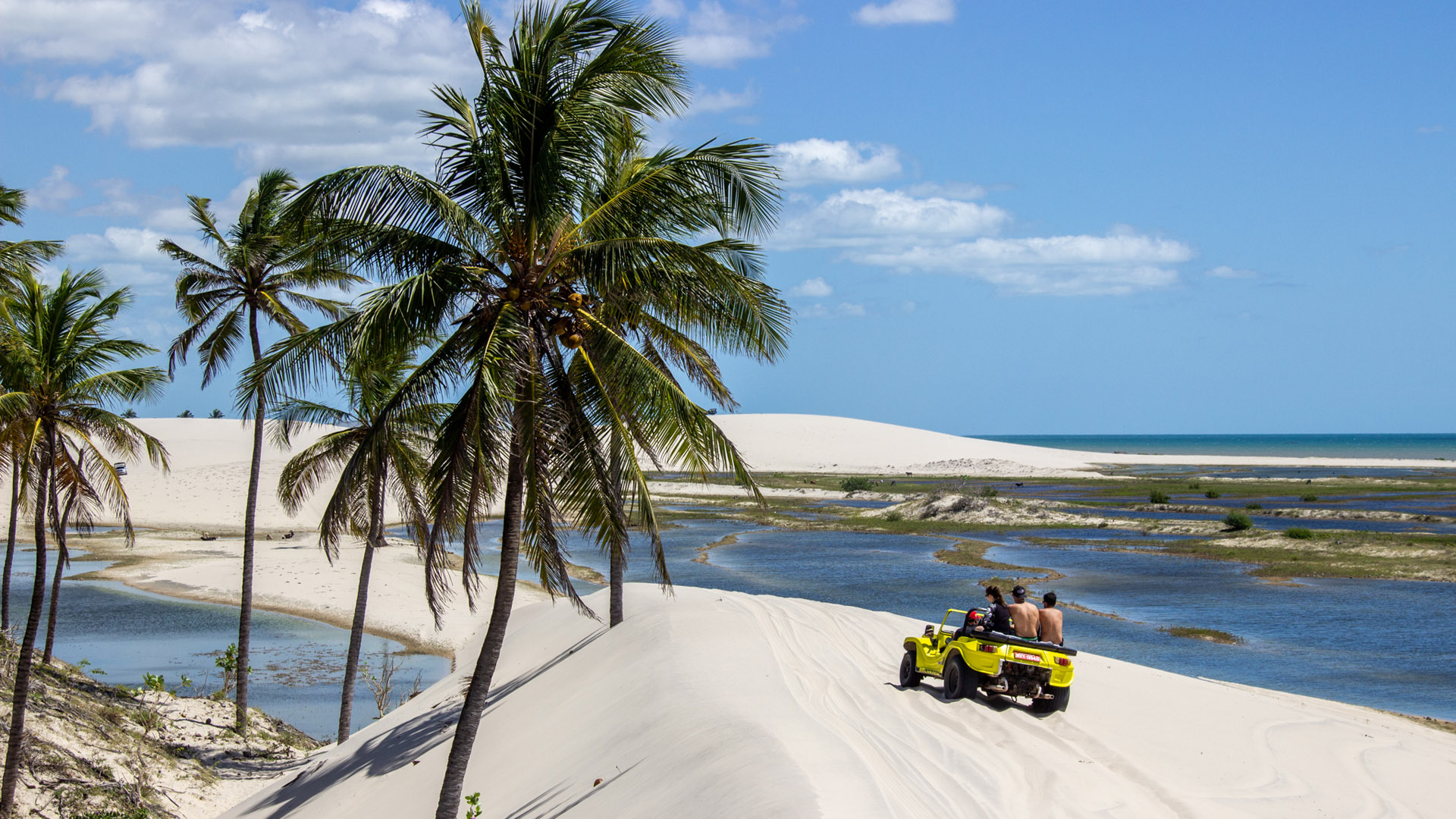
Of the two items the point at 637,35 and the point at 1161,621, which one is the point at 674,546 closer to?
the point at 1161,621

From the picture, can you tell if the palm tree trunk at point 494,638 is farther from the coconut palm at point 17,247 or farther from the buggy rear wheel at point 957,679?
the coconut palm at point 17,247

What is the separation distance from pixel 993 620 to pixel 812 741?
3887mm

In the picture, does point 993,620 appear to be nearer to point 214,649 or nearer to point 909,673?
point 909,673

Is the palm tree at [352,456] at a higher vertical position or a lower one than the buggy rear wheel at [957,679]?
higher

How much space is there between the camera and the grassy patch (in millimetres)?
22656

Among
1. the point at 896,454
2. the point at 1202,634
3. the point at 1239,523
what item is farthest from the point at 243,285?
the point at 896,454

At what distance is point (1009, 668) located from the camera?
12094 mm

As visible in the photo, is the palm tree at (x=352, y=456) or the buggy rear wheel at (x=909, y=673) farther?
the palm tree at (x=352, y=456)

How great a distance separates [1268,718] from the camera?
1342 cm

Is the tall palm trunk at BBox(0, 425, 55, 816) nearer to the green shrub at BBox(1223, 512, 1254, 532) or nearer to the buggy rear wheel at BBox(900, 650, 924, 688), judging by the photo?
the buggy rear wheel at BBox(900, 650, 924, 688)

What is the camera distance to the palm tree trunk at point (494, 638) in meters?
9.27

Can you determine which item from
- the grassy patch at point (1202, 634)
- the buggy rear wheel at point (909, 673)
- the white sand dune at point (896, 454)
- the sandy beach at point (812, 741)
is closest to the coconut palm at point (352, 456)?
the sandy beach at point (812, 741)

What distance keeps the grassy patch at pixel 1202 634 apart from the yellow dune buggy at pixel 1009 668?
1227 centimetres

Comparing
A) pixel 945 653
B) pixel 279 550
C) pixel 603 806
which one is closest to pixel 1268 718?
pixel 945 653
